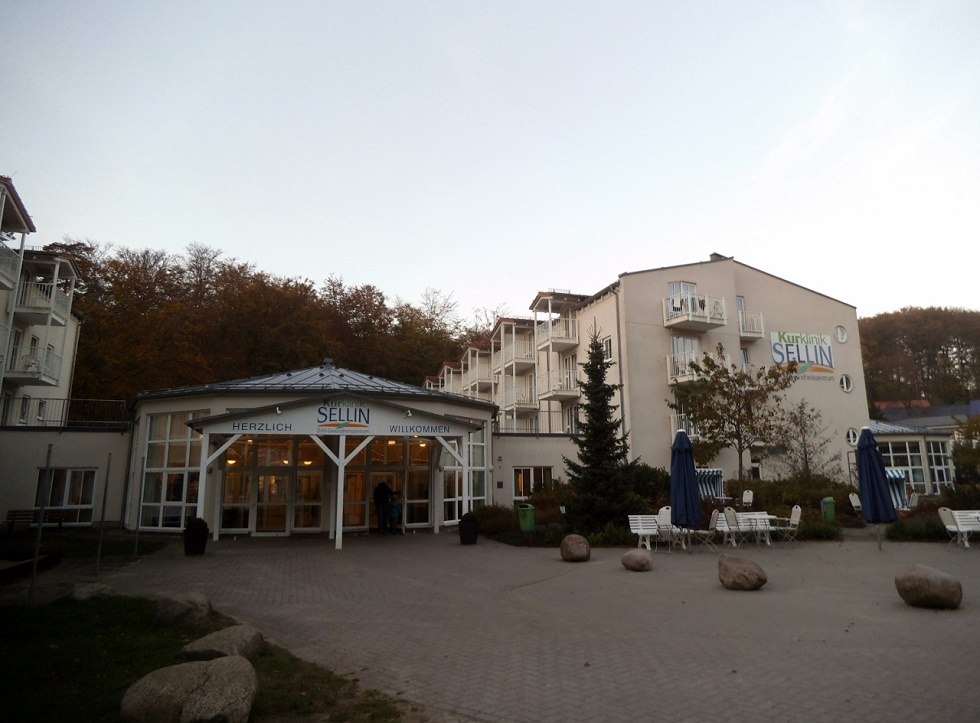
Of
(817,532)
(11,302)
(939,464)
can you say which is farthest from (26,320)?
(939,464)

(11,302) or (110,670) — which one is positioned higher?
(11,302)

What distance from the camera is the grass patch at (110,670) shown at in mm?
4836

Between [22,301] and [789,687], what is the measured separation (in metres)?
30.0

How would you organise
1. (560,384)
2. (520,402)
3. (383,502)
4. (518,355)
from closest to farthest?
1. (383,502)
2. (560,384)
3. (520,402)
4. (518,355)

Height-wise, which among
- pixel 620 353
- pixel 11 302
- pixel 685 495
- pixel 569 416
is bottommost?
pixel 685 495

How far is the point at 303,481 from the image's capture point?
20.2m

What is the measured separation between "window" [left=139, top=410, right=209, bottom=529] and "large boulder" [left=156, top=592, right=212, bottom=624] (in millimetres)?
11969

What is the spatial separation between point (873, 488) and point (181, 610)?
545 inches

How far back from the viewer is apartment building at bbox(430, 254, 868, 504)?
27.8m

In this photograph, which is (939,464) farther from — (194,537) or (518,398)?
(194,537)

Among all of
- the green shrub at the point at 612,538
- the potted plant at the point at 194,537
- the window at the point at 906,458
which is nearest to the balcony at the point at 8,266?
the potted plant at the point at 194,537

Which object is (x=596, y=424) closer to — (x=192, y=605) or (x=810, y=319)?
(x=192, y=605)

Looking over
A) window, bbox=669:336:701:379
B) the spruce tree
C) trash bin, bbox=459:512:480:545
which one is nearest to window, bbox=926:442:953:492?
window, bbox=669:336:701:379

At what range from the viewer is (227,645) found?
5.91 meters
